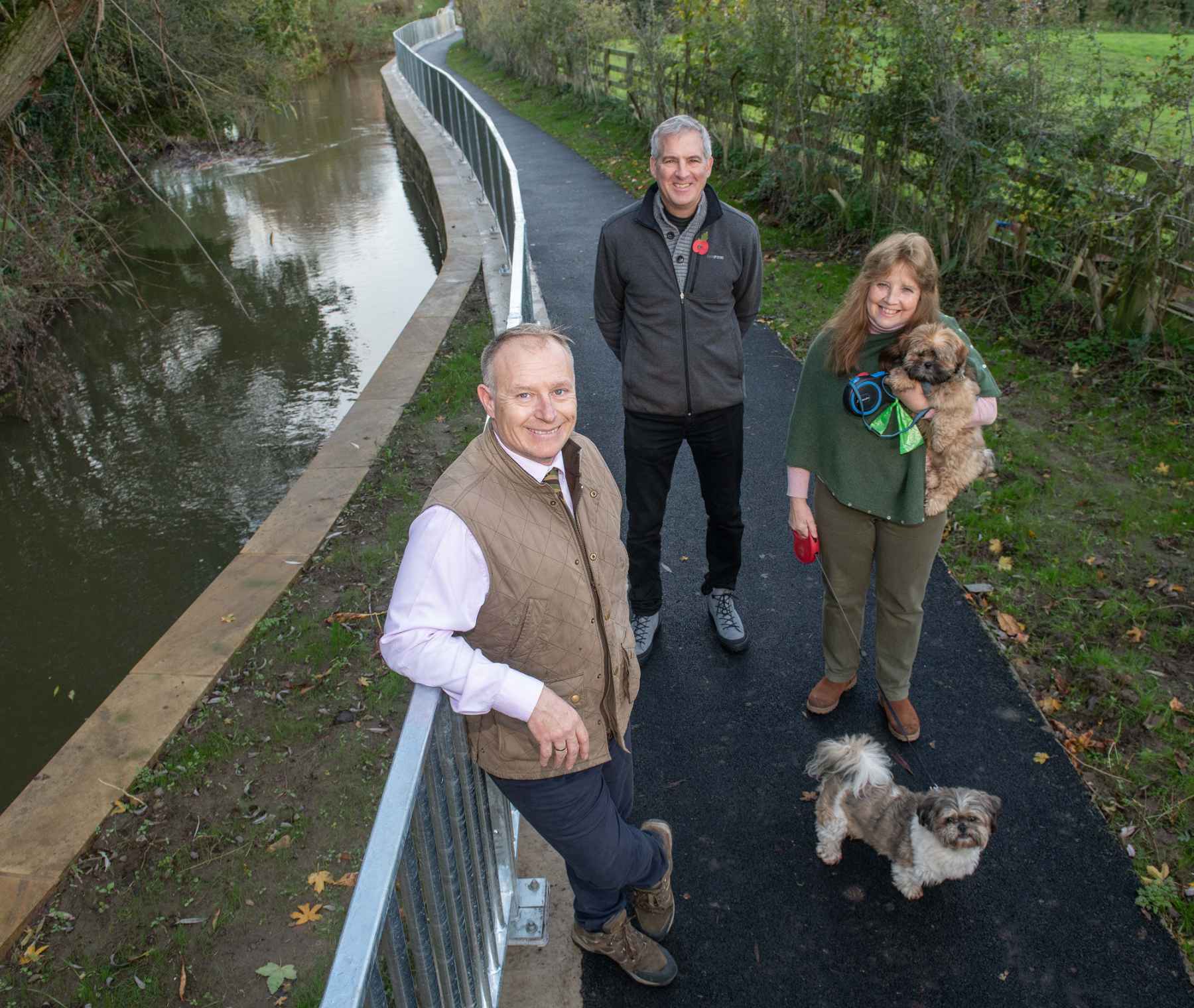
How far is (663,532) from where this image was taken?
553 centimetres

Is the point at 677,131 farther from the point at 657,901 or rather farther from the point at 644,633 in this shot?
the point at 657,901

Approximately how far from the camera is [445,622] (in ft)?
6.68

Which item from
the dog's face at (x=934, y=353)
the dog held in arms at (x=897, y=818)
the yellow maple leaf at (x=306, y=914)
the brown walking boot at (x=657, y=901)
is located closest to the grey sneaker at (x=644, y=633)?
the dog held in arms at (x=897, y=818)

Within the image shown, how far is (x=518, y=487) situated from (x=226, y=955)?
2276 mm

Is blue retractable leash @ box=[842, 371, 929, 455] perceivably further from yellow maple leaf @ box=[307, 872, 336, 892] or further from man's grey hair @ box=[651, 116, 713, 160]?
yellow maple leaf @ box=[307, 872, 336, 892]

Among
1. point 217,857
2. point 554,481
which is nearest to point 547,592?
point 554,481

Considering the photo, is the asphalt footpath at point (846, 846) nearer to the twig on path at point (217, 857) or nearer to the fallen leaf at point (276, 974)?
the fallen leaf at point (276, 974)

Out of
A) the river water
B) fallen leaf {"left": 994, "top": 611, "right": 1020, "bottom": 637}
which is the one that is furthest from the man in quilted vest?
the river water

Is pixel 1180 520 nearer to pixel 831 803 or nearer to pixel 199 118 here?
pixel 831 803

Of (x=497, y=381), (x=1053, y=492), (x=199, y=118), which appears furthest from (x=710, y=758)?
(x=199, y=118)

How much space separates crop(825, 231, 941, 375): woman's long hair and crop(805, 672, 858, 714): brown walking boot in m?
1.46

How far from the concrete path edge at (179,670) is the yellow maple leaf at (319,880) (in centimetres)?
98

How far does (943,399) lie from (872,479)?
40 centimetres

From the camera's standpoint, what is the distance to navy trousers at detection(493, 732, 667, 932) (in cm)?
238
